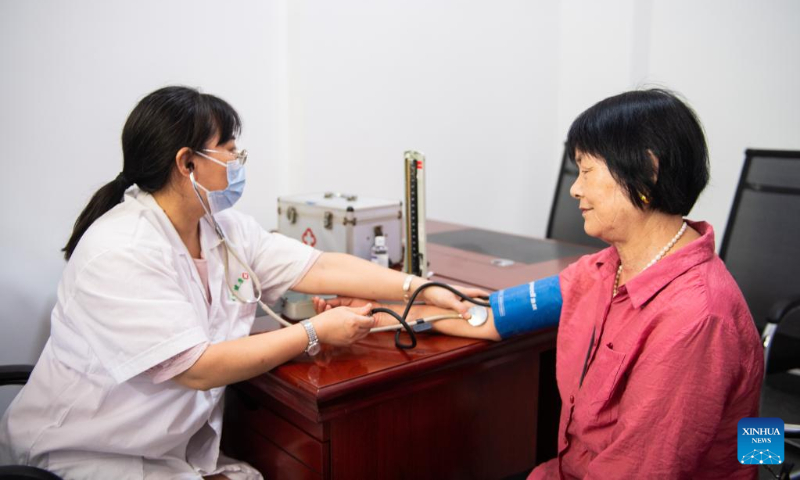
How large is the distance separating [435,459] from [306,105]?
163 cm

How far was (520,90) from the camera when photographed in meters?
3.71

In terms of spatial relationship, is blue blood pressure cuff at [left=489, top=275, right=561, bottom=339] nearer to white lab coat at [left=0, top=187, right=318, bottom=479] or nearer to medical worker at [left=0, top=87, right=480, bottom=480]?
medical worker at [left=0, top=87, right=480, bottom=480]

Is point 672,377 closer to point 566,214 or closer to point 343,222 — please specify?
point 343,222

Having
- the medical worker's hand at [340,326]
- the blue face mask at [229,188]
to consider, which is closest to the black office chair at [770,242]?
the medical worker's hand at [340,326]

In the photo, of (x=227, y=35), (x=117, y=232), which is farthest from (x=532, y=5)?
(x=117, y=232)

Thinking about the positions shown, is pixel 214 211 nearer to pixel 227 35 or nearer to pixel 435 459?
pixel 435 459

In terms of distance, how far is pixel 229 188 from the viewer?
1390 mm

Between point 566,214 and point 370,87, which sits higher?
point 370,87

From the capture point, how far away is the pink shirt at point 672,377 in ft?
3.26

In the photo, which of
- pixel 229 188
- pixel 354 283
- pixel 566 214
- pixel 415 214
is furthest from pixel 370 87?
pixel 229 188

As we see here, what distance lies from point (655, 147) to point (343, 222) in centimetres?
98

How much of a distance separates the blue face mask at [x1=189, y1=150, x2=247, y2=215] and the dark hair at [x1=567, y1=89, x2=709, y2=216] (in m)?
0.75

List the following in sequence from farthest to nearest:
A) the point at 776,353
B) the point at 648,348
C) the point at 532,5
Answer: the point at 532,5, the point at 776,353, the point at 648,348

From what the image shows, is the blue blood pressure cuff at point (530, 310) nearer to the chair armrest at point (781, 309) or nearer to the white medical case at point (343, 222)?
the white medical case at point (343, 222)
